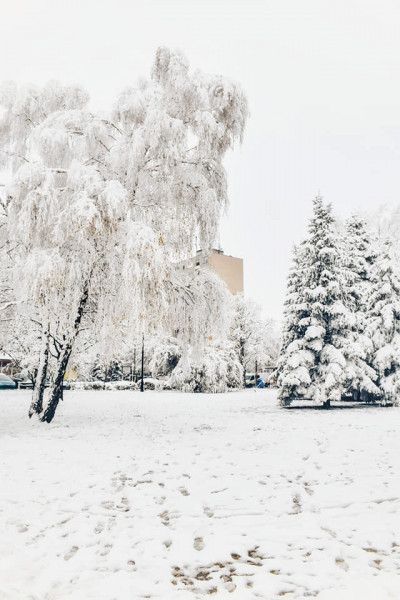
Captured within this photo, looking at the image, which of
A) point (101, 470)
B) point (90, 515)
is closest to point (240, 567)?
point (90, 515)

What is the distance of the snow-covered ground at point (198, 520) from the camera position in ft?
10.3

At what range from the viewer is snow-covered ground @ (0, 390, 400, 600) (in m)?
3.14

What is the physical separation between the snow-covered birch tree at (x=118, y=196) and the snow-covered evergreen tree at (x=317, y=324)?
9727 mm

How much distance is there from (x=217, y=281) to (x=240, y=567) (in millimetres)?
8370

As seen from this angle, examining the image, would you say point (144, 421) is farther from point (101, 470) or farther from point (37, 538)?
point (37, 538)

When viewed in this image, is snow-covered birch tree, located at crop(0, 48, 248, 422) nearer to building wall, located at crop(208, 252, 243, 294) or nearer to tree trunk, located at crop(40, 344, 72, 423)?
tree trunk, located at crop(40, 344, 72, 423)

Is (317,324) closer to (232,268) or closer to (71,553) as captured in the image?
(71,553)

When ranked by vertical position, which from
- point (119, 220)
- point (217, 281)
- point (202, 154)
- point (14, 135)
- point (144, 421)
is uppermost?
point (14, 135)

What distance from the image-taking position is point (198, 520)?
4.49 metres

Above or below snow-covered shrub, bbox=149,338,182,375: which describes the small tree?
above

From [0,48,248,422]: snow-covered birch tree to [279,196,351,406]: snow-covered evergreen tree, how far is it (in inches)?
383

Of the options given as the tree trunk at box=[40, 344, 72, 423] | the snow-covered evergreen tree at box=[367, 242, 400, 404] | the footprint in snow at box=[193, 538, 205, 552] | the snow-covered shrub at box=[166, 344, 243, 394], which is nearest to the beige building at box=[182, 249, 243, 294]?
the snow-covered shrub at box=[166, 344, 243, 394]

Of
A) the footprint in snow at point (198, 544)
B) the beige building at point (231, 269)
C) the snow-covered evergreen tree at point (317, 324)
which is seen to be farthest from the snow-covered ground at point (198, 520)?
the beige building at point (231, 269)

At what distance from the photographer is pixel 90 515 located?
463cm
